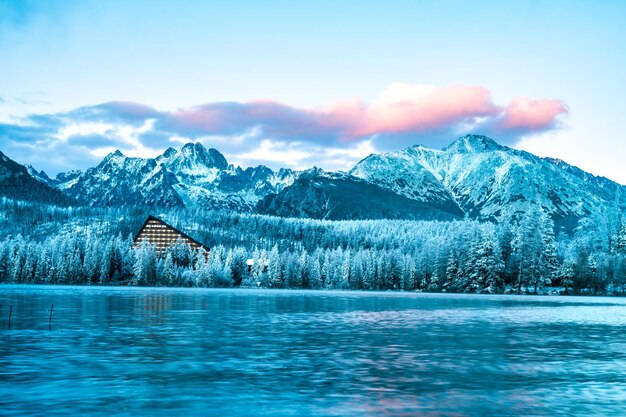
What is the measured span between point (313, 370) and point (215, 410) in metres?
9.77

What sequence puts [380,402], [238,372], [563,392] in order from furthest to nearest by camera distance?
[238,372] → [563,392] → [380,402]

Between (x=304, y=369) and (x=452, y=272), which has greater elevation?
(x=452, y=272)

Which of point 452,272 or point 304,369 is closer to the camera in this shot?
point 304,369

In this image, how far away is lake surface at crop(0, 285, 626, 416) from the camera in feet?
77.7

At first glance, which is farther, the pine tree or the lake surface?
the pine tree

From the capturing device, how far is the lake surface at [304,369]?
2367 cm

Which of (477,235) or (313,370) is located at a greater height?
(477,235)

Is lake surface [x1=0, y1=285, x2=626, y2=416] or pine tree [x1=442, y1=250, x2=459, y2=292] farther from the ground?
pine tree [x1=442, y1=250, x2=459, y2=292]

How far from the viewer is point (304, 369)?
105ft

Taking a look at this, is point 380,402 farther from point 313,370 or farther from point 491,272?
point 491,272

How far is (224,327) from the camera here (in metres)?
53.6

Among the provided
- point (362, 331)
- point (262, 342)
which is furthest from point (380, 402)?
point (362, 331)

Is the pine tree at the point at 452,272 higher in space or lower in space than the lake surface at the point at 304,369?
higher

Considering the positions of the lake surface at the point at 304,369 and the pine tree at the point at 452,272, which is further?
the pine tree at the point at 452,272
